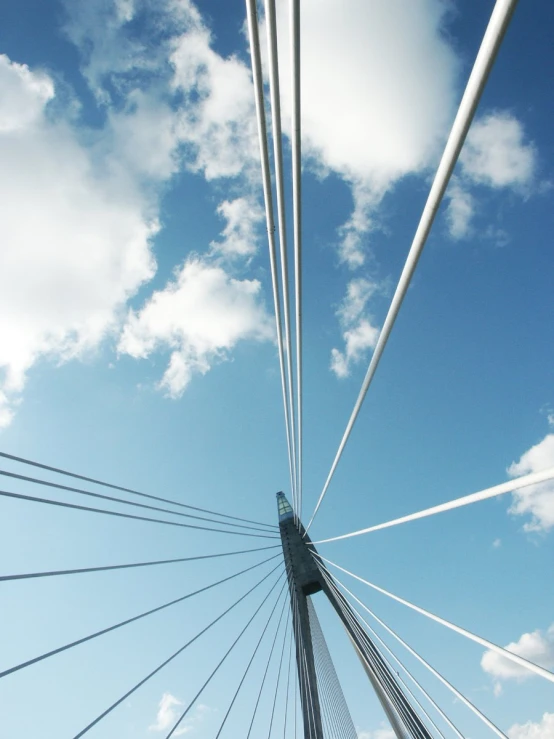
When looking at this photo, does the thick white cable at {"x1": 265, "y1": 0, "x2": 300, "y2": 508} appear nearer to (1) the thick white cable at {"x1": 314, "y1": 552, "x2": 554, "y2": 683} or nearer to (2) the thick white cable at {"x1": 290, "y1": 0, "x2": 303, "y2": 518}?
(2) the thick white cable at {"x1": 290, "y1": 0, "x2": 303, "y2": 518}

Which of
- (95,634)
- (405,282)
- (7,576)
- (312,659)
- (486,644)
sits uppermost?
(405,282)

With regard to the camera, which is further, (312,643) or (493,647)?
(312,643)

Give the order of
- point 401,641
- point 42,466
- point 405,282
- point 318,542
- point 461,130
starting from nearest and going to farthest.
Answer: point 461,130 → point 405,282 → point 42,466 → point 401,641 → point 318,542

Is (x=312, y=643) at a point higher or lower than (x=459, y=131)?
lower

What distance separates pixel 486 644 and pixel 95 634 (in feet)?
15.0

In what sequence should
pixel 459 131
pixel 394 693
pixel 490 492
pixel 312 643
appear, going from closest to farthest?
1. pixel 459 131
2. pixel 490 492
3. pixel 394 693
4. pixel 312 643

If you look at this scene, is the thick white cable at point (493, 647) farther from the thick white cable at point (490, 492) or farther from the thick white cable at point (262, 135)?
the thick white cable at point (262, 135)

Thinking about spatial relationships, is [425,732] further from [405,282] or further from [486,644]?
[405,282]

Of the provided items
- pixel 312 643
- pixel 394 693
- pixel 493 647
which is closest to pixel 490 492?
pixel 493 647

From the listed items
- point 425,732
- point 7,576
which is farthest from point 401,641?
point 7,576

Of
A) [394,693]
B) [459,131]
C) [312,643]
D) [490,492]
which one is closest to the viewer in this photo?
[459,131]

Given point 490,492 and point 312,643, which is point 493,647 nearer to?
point 490,492

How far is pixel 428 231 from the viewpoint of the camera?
2689mm

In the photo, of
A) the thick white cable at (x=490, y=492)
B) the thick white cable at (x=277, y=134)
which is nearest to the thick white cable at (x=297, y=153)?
the thick white cable at (x=277, y=134)
